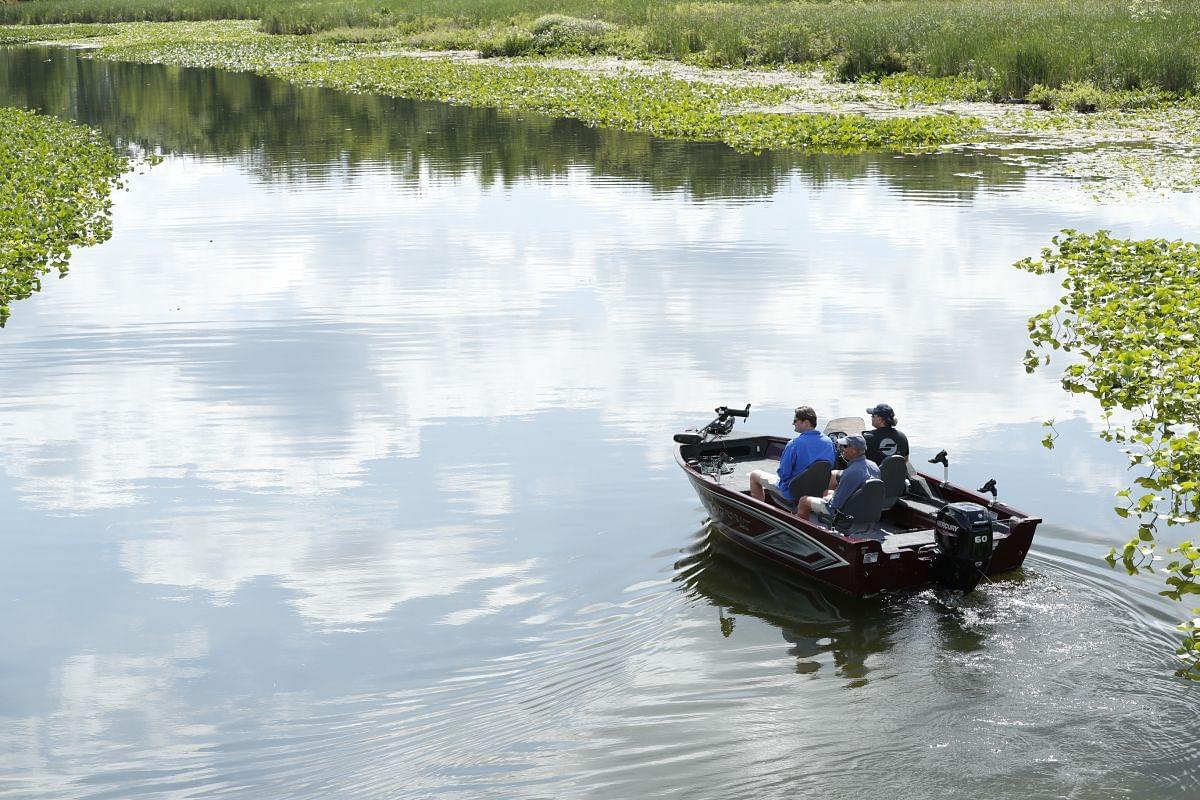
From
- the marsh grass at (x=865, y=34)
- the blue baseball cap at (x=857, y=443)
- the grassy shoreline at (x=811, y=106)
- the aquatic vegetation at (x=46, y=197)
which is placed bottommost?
the blue baseball cap at (x=857, y=443)

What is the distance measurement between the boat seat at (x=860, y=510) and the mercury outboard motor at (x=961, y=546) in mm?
614

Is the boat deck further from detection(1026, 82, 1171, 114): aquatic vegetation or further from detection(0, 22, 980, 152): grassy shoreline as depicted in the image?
detection(1026, 82, 1171, 114): aquatic vegetation

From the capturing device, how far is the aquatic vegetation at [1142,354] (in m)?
10.9

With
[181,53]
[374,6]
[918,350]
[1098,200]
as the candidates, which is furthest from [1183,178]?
[374,6]

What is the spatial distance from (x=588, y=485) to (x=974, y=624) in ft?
14.6

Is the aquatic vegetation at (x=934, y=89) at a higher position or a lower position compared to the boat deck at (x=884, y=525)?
higher

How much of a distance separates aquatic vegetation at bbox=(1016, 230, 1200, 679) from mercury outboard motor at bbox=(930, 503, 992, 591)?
3.49 ft

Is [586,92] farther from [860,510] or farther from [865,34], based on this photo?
[860,510]

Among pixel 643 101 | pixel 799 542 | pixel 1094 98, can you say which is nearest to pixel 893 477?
pixel 799 542

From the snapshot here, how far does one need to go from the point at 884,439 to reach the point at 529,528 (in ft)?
10.9

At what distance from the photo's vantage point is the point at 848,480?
11.7 m

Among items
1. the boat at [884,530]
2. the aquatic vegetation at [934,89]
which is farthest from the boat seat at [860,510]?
the aquatic vegetation at [934,89]

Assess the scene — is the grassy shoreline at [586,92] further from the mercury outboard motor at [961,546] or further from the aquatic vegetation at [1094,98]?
the mercury outboard motor at [961,546]

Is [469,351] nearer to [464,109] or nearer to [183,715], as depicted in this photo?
[183,715]
